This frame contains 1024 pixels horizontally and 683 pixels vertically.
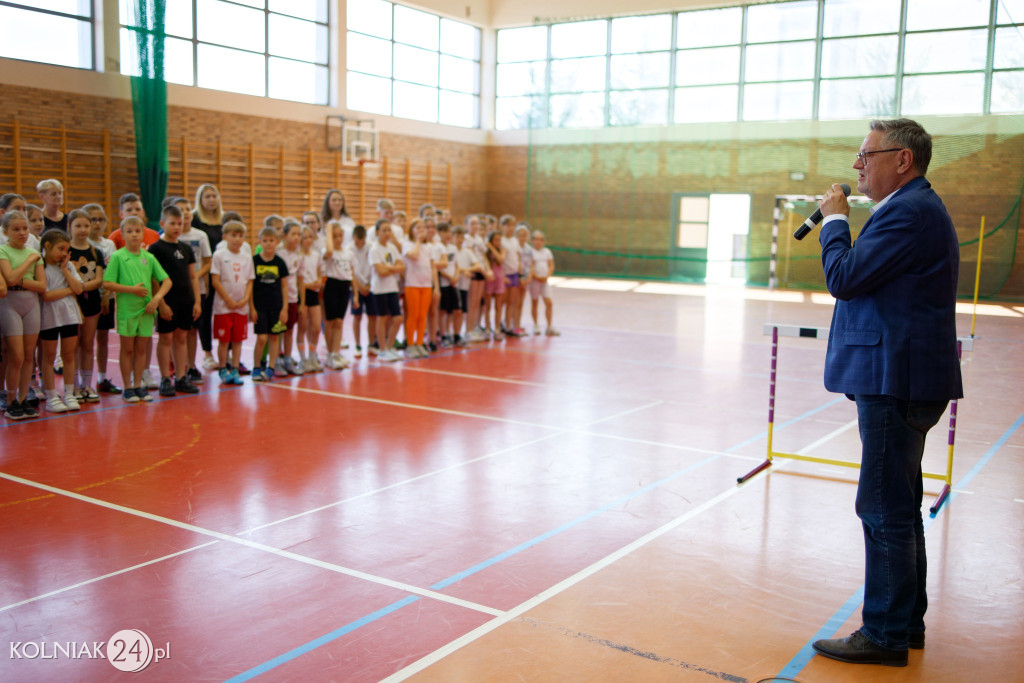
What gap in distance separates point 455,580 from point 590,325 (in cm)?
991

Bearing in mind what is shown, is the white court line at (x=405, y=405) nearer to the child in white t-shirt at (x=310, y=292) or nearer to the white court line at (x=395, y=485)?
the white court line at (x=395, y=485)

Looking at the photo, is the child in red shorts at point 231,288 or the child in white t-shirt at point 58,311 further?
the child in red shorts at point 231,288

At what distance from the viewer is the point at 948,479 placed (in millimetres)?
5117

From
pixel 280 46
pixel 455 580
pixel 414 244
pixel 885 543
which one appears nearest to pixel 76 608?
pixel 455 580

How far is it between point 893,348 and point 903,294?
19 centimetres

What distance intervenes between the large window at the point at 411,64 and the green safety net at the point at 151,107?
577cm

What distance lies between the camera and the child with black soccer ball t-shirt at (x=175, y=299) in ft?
24.1

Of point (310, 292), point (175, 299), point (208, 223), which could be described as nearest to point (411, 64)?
point (208, 223)

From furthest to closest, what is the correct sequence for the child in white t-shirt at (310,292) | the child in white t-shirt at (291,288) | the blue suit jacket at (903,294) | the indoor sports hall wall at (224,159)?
1. the indoor sports hall wall at (224,159)
2. the child in white t-shirt at (310,292)
3. the child in white t-shirt at (291,288)
4. the blue suit jacket at (903,294)

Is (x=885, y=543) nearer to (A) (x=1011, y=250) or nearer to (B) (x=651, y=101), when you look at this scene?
(A) (x=1011, y=250)

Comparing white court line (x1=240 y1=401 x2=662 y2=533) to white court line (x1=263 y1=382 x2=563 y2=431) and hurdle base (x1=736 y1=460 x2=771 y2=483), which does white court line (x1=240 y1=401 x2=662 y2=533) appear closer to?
white court line (x1=263 y1=382 x2=563 y2=431)

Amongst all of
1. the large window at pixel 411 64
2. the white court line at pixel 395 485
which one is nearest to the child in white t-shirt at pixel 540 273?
the white court line at pixel 395 485

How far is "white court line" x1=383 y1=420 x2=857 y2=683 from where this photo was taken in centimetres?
302

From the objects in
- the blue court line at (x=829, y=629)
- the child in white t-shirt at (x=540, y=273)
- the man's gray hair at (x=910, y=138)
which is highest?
the man's gray hair at (x=910, y=138)
